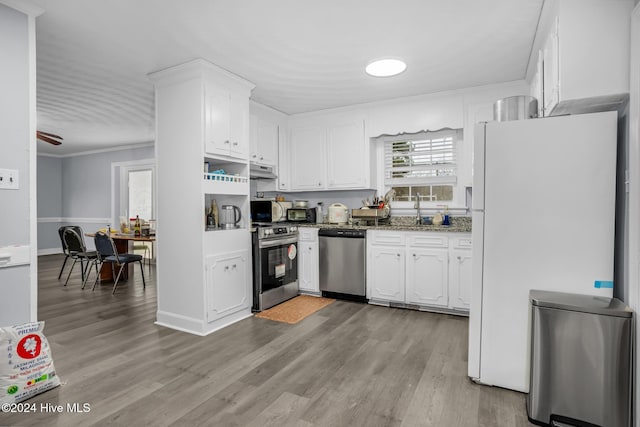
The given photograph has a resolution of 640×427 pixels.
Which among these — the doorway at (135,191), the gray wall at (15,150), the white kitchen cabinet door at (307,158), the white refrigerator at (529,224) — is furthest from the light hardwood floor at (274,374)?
the doorway at (135,191)

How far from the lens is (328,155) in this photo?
4777mm

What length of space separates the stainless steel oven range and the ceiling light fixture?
196 centimetres

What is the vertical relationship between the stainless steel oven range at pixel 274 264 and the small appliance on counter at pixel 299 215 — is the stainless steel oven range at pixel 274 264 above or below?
below

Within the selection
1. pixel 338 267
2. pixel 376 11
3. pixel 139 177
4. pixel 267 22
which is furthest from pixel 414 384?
pixel 139 177

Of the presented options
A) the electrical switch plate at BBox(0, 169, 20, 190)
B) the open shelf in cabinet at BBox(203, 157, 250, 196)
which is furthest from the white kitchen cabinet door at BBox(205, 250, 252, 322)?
the electrical switch plate at BBox(0, 169, 20, 190)

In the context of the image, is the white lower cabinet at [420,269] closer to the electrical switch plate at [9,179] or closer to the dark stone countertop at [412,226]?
the dark stone countertop at [412,226]

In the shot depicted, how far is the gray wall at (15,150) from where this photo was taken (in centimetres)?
219

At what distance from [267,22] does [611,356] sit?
292 centimetres

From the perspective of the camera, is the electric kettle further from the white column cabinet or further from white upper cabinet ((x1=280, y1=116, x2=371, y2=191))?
white upper cabinet ((x1=280, y1=116, x2=371, y2=191))

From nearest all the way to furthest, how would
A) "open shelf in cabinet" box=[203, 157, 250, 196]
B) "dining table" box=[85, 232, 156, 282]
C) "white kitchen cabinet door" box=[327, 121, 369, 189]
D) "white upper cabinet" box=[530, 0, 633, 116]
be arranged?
"white upper cabinet" box=[530, 0, 633, 116] → "open shelf in cabinet" box=[203, 157, 250, 196] → "white kitchen cabinet door" box=[327, 121, 369, 189] → "dining table" box=[85, 232, 156, 282]

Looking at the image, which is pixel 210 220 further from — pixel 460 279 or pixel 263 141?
pixel 460 279

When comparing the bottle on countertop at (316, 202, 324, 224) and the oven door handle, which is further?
the bottle on countertop at (316, 202, 324, 224)

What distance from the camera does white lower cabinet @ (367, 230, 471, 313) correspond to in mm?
3674

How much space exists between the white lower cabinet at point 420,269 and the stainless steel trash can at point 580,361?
1721 millimetres
